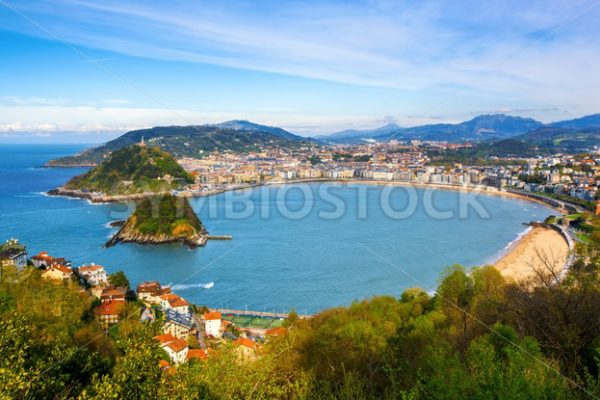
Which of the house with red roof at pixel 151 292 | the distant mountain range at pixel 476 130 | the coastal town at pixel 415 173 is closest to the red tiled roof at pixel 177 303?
the house with red roof at pixel 151 292

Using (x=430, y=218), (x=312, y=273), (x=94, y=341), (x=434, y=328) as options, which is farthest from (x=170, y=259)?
(x=430, y=218)

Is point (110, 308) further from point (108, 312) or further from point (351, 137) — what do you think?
point (351, 137)

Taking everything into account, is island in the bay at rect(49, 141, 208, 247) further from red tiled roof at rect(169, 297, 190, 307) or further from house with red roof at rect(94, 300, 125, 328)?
house with red roof at rect(94, 300, 125, 328)

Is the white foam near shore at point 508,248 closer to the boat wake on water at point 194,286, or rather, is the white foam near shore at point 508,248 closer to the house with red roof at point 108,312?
the boat wake on water at point 194,286

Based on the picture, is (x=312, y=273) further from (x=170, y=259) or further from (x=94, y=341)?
(x=94, y=341)

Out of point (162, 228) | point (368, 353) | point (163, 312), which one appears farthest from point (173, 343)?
point (162, 228)

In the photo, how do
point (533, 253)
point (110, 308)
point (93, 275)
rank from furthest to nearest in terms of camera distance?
point (533, 253), point (93, 275), point (110, 308)
